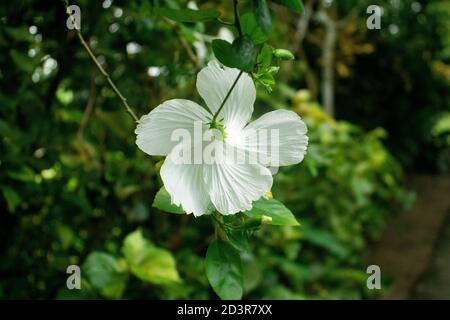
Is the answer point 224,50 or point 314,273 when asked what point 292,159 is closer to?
point 224,50

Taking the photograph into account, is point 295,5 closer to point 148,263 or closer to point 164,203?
point 164,203

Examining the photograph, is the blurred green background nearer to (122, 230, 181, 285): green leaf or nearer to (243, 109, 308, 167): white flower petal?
(122, 230, 181, 285): green leaf

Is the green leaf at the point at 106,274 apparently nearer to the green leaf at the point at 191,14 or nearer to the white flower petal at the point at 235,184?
the white flower petal at the point at 235,184

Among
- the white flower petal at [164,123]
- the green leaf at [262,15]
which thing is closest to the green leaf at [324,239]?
the white flower petal at [164,123]

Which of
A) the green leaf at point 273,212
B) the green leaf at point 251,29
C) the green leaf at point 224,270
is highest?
the green leaf at point 251,29

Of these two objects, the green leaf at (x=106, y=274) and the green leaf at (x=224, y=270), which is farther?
the green leaf at (x=106, y=274)

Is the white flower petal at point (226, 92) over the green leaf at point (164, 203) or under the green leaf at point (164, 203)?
over

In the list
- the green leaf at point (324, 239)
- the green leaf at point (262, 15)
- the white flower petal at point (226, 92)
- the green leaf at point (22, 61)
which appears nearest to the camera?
the green leaf at point (262, 15)

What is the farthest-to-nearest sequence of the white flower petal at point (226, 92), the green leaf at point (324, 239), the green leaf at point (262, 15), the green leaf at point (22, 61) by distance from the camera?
the green leaf at point (324, 239) < the green leaf at point (22, 61) < the white flower petal at point (226, 92) < the green leaf at point (262, 15)

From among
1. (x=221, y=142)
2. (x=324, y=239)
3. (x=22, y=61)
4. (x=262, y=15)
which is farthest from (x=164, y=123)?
(x=324, y=239)
